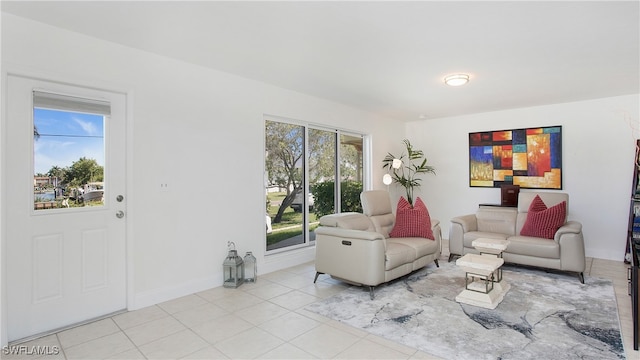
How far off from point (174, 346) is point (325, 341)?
1.10 metres

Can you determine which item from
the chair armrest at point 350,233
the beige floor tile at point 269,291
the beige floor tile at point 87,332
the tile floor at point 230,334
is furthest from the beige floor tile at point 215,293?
the chair armrest at point 350,233

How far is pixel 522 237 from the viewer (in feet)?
14.1

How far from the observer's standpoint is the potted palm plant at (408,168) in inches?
253

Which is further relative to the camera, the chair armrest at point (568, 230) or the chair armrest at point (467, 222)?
the chair armrest at point (467, 222)

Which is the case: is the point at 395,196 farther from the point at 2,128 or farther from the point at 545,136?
the point at 2,128

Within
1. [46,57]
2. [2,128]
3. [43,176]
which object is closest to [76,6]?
[46,57]

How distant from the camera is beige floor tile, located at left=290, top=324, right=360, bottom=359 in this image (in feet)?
7.51

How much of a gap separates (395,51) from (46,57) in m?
2.93

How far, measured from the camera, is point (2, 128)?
239cm

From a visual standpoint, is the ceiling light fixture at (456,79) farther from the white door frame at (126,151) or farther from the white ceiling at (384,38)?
the white door frame at (126,151)

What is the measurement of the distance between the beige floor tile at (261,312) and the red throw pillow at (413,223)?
75.9 inches

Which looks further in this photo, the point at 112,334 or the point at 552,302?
the point at 552,302

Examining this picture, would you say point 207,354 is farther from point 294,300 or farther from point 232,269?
point 232,269

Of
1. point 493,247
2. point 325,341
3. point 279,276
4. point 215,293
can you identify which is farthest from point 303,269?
point 493,247
